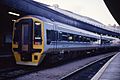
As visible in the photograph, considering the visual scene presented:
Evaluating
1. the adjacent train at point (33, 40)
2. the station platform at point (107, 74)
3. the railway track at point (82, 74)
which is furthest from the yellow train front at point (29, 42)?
the station platform at point (107, 74)

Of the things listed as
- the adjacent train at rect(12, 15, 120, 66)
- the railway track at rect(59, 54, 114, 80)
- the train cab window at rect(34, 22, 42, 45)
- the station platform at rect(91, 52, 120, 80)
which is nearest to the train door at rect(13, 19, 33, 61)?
the adjacent train at rect(12, 15, 120, 66)

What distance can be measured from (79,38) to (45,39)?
10597 millimetres

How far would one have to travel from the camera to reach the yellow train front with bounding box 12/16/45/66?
15.1 metres

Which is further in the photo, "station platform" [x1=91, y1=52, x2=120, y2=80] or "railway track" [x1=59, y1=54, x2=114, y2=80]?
"railway track" [x1=59, y1=54, x2=114, y2=80]

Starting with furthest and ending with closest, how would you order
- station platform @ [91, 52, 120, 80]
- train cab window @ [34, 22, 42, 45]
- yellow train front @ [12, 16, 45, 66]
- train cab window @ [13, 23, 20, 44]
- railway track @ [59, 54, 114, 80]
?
train cab window @ [13, 23, 20, 44], train cab window @ [34, 22, 42, 45], yellow train front @ [12, 16, 45, 66], railway track @ [59, 54, 114, 80], station platform @ [91, 52, 120, 80]

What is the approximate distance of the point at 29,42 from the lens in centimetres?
1541

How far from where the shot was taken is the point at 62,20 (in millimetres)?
31281

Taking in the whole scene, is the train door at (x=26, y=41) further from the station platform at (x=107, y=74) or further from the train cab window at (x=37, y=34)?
the station platform at (x=107, y=74)

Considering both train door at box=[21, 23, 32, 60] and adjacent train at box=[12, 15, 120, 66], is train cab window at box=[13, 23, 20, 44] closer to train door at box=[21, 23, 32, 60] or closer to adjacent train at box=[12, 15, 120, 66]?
adjacent train at box=[12, 15, 120, 66]

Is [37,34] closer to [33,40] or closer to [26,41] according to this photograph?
[33,40]

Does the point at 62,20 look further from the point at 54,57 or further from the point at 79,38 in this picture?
the point at 54,57

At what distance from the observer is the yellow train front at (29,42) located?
1513 cm

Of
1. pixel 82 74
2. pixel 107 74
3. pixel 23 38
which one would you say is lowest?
pixel 82 74

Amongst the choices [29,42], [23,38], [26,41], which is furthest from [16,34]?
[29,42]
